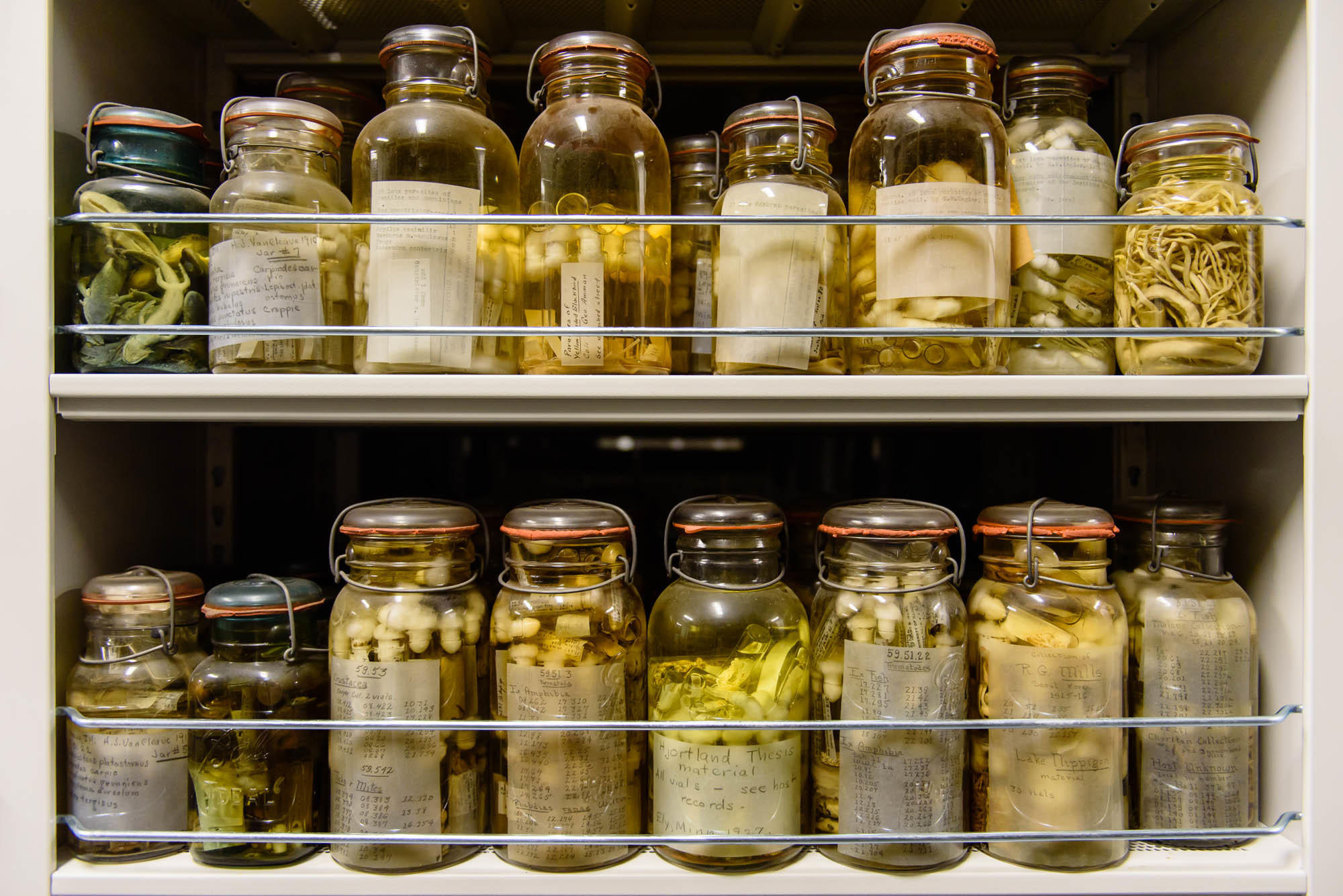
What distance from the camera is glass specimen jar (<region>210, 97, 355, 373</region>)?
66 centimetres

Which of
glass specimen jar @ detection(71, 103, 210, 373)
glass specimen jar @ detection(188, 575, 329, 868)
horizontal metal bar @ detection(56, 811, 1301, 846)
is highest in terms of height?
glass specimen jar @ detection(71, 103, 210, 373)

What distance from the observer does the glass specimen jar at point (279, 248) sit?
0.66 meters

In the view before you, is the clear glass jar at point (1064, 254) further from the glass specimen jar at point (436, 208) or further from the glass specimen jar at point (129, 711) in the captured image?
→ the glass specimen jar at point (129, 711)

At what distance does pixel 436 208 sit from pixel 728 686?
471 millimetres

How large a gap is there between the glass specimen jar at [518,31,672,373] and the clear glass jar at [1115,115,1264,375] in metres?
0.41

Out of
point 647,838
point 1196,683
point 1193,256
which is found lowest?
point 647,838

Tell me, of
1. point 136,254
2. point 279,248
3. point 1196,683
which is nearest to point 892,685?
point 1196,683

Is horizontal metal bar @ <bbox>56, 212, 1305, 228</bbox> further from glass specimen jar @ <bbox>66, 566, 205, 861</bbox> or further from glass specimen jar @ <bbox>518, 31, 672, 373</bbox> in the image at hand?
glass specimen jar @ <bbox>66, 566, 205, 861</bbox>

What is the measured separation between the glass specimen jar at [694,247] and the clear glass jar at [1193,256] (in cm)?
37

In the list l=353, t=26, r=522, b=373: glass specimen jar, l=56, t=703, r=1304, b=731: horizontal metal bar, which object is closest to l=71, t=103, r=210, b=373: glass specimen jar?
l=353, t=26, r=522, b=373: glass specimen jar

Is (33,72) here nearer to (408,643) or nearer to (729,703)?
(408,643)

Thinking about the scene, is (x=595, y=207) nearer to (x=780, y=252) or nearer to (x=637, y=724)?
(x=780, y=252)

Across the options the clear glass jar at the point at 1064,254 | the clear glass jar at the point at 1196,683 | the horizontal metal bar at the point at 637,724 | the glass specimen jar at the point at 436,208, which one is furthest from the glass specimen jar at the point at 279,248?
the clear glass jar at the point at 1196,683

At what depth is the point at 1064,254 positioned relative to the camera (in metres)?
0.71
